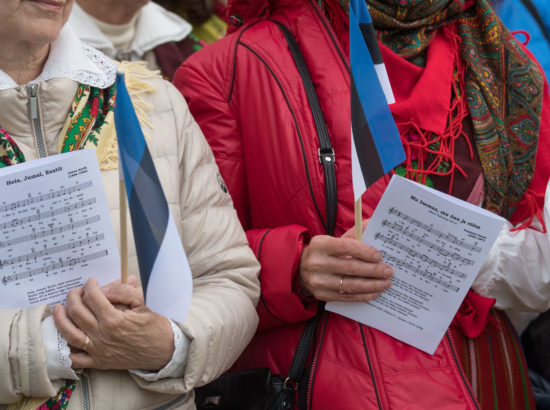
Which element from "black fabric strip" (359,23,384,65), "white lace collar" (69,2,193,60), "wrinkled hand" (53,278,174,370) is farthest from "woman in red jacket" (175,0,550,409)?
"white lace collar" (69,2,193,60)

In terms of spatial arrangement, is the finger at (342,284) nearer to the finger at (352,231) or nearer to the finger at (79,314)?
the finger at (352,231)

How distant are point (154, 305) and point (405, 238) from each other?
→ 610mm

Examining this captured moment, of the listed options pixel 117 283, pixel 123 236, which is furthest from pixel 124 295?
pixel 123 236

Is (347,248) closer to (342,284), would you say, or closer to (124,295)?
(342,284)

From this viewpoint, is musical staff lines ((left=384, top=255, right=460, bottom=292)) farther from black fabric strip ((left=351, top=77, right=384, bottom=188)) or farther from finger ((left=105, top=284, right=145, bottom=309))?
finger ((left=105, top=284, right=145, bottom=309))

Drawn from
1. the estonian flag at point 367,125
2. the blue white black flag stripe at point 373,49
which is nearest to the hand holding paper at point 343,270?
the estonian flag at point 367,125

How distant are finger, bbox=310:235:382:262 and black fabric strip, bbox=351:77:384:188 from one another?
21 centimetres

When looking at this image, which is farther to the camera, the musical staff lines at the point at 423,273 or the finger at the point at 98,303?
the musical staff lines at the point at 423,273

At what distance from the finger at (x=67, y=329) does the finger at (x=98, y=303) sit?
5 cm

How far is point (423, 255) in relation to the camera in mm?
1681

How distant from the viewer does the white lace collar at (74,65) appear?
66.1 inches

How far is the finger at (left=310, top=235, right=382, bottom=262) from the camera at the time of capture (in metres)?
1.70

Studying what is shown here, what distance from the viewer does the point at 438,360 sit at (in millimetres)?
1790

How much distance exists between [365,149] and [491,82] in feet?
2.11
